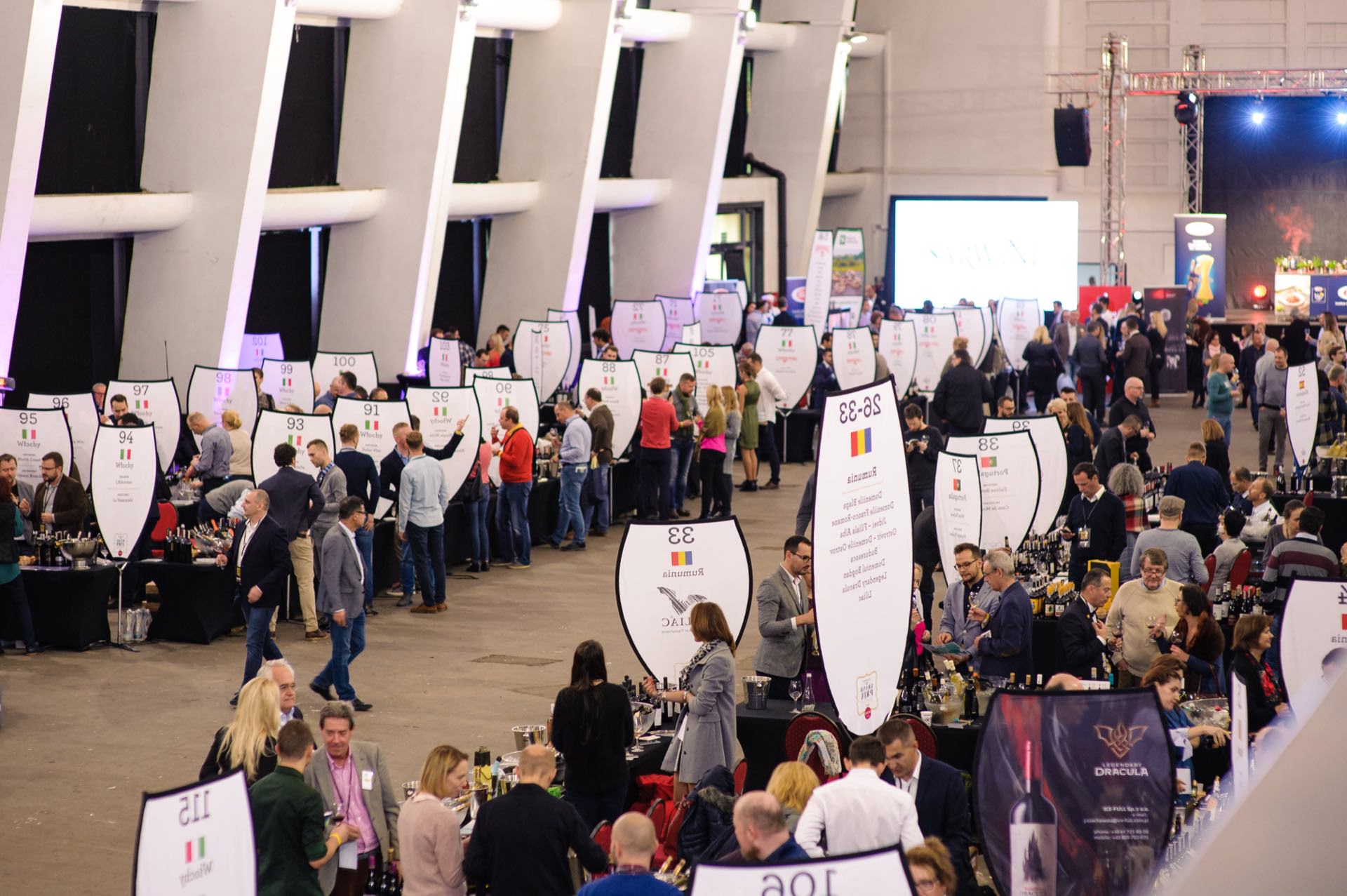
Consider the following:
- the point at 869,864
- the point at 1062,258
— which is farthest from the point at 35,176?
the point at 1062,258

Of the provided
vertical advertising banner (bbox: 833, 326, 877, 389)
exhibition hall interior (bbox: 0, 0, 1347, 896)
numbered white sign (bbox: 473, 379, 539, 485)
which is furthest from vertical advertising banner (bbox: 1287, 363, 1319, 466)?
numbered white sign (bbox: 473, 379, 539, 485)

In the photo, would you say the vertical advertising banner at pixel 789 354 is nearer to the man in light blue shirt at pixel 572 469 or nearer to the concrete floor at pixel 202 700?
the man in light blue shirt at pixel 572 469

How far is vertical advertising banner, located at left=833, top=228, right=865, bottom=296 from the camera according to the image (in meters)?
27.6

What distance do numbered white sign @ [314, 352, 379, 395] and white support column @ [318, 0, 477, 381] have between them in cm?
262

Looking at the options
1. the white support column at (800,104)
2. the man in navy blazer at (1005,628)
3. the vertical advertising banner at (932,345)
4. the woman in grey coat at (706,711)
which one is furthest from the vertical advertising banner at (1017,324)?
the woman in grey coat at (706,711)

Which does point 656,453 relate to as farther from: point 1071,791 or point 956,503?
point 1071,791

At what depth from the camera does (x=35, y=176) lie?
1412 centimetres

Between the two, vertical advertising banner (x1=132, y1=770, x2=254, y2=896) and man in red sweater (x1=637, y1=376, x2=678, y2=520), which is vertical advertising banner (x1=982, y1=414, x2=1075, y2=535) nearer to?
man in red sweater (x1=637, y1=376, x2=678, y2=520)

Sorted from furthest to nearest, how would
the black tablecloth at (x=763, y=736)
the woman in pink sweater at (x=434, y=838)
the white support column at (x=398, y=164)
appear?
the white support column at (x=398, y=164) → the black tablecloth at (x=763, y=736) → the woman in pink sweater at (x=434, y=838)

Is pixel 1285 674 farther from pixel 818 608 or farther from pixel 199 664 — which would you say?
pixel 199 664

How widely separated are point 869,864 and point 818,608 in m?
2.27

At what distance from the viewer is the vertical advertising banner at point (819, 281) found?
80.1 feet

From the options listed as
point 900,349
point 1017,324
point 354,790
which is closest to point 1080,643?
point 354,790

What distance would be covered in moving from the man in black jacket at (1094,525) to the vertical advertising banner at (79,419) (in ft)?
25.1
